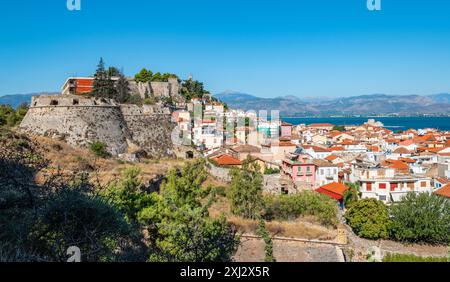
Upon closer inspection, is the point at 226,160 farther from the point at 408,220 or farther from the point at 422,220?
the point at 422,220

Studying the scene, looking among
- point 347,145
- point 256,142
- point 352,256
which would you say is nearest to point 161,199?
point 352,256

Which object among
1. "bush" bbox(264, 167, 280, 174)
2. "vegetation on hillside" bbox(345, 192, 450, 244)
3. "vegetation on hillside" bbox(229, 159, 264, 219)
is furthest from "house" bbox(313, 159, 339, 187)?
"vegetation on hillside" bbox(229, 159, 264, 219)

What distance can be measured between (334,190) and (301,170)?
4.26 meters

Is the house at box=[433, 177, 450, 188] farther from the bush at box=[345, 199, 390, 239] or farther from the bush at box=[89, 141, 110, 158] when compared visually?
the bush at box=[89, 141, 110, 158]

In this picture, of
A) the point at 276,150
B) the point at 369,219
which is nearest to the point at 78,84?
the point at 276,150

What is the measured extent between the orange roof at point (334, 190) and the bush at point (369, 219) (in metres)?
6.10

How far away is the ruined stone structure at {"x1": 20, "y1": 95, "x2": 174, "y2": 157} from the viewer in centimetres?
2403

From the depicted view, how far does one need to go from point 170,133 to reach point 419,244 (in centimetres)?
1949

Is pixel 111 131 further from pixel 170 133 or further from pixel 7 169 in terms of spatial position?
pixel 7 169

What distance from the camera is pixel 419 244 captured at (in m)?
23.5

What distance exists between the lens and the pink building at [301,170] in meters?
36.3

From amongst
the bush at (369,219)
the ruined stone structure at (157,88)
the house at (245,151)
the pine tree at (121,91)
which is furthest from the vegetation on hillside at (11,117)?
the bush at (369,219)

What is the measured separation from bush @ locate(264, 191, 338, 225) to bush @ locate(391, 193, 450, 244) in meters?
3.84

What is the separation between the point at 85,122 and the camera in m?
24.6
